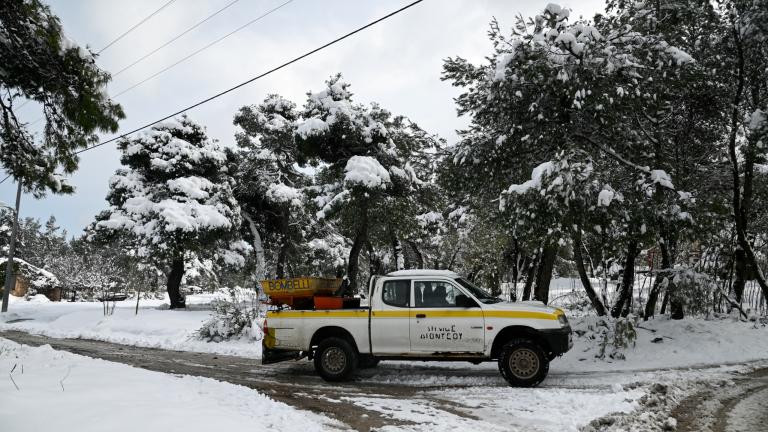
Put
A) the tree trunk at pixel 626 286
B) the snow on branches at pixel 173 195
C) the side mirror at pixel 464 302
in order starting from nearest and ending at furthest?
the side mirror at pixel 464 302, the tree trunk at pixel 626 286, the snow on branches at pixel 173 195

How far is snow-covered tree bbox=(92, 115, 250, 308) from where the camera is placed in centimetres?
2125

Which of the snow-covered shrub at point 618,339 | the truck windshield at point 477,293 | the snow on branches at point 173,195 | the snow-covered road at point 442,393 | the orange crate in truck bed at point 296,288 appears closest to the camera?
the snow-covered road at point 442,393

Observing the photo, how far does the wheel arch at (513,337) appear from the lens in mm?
8211

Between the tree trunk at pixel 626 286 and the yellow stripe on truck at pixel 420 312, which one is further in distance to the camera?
the tree trunk at pixel 626 286

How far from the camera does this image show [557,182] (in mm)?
8703

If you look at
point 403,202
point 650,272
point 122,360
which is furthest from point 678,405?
point 403,202

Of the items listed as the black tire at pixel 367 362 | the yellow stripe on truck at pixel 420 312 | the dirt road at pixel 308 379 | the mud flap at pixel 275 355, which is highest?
the yellow stripe on truck at pixel 420 312

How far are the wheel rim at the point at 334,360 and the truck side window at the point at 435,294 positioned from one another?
178 centimetres

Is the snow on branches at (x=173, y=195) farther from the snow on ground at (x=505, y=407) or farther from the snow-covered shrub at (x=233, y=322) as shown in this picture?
the snow on ground at (x=505, y=407)

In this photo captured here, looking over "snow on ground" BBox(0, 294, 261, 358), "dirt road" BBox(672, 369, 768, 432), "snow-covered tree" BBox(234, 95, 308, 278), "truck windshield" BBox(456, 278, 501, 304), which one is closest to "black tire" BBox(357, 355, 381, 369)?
"truck windshield" BBox(456, 278, 501, 304)

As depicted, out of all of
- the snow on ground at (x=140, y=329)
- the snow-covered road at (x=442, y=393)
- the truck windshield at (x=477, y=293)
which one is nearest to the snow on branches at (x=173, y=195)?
the snow on ground at (x=140, y=329)

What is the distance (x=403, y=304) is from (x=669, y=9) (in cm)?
901

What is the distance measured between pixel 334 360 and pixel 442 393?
2.35m

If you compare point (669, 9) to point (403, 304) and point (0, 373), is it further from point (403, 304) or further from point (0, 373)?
point (0, 373)
